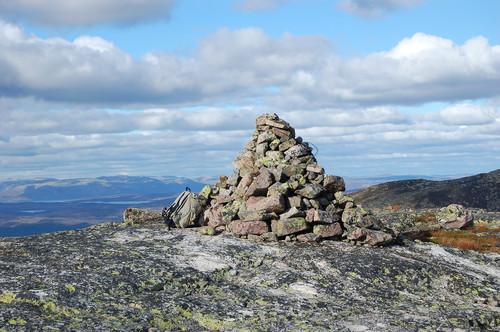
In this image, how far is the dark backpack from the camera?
90.1 ft

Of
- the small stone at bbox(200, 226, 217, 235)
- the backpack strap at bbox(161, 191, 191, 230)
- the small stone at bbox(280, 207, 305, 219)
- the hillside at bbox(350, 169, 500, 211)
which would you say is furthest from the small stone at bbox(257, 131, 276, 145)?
the hillside at bbox(350, 169, 500, 211)

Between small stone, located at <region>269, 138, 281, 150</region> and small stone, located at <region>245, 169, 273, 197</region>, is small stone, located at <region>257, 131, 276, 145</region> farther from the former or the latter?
small stone, located at <region>245, 169, 273, 197</region>

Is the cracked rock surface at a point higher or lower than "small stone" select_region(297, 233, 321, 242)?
lower

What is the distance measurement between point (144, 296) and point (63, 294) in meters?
2.86

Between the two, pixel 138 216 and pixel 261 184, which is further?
pixel 138 216

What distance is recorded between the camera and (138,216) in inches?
1237

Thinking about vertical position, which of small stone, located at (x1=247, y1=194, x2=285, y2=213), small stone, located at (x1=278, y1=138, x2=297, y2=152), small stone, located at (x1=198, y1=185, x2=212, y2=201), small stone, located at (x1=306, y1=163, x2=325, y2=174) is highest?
small stone, located at (x1=278, y1=138, x2=297, y2=152)

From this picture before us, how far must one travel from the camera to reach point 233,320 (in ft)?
47.0

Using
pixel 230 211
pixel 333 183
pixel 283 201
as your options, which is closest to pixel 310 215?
pixel 283 201

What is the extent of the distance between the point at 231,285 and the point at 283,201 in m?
7.82

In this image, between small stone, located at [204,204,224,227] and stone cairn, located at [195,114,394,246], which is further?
small stone, located at [204,204,224,227]

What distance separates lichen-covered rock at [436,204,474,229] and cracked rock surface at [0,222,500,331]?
1836 centimetres

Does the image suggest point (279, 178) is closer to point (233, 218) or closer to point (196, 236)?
point (233, 218)

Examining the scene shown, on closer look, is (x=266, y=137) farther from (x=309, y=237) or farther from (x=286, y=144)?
(x=309, y=237)
